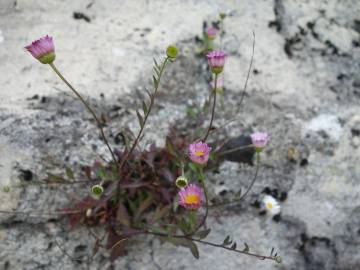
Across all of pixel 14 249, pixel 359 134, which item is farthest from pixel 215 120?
pixel 14 249

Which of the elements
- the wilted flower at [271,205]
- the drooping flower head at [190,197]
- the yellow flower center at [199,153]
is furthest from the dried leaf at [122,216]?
the wilted flower at [271,205]

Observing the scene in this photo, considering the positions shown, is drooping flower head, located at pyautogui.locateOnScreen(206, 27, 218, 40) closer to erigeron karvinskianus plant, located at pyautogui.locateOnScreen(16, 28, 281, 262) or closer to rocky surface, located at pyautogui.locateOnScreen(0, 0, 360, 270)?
rocky surface, located at pyautogui.locateOnScreen(0, 0, 360, 270)

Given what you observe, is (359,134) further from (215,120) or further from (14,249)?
(14,249)

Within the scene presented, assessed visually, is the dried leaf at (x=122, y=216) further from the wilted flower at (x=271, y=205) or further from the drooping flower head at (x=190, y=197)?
the wilted flower at (x=271, y=205)

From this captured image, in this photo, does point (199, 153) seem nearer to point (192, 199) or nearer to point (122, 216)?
point (192, 199)

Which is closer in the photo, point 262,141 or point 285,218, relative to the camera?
point 262,141
